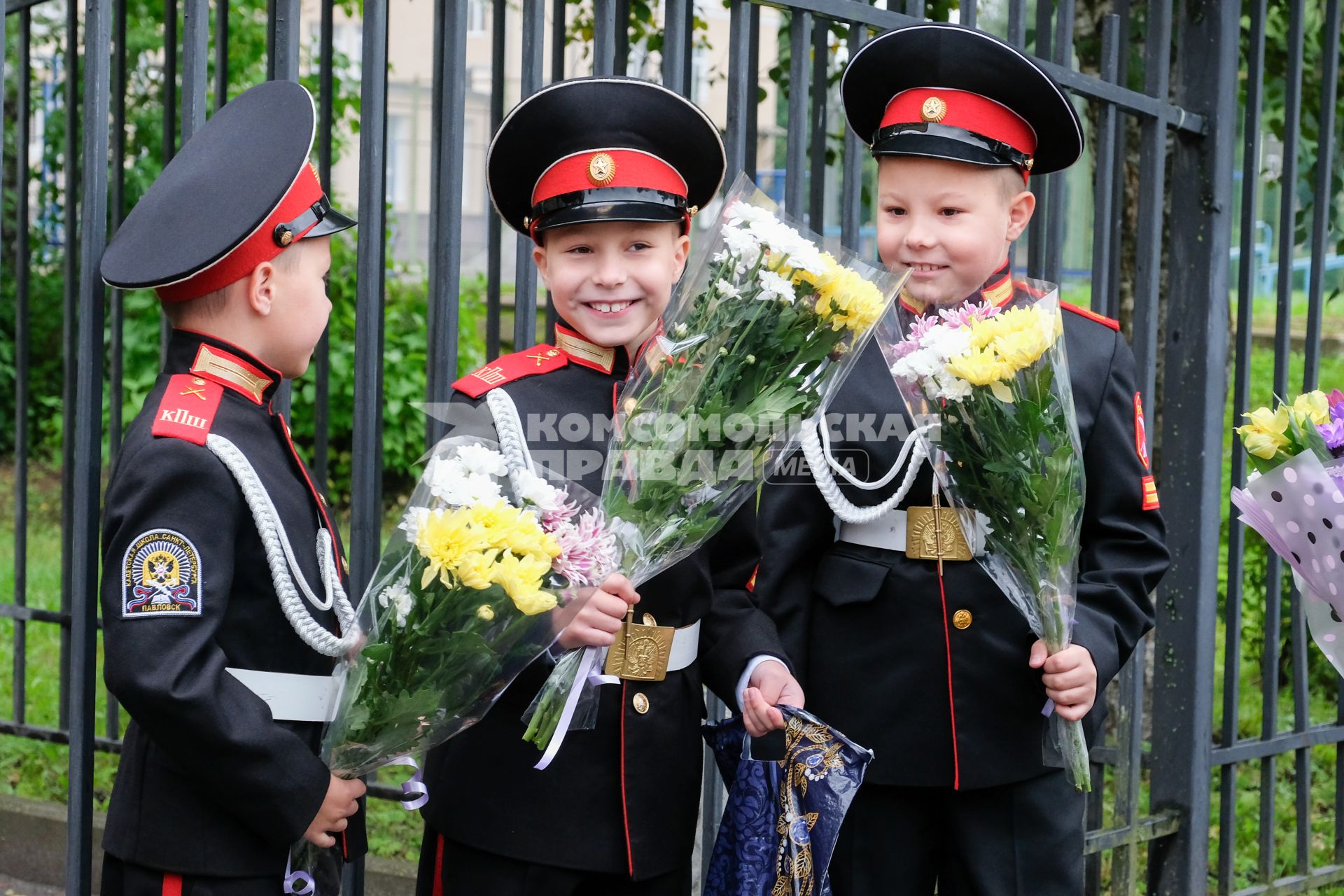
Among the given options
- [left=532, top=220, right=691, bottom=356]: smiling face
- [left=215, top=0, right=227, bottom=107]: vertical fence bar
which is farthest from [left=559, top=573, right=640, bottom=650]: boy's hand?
[left=215, top=0, right=227, bottom=107]: vertical fence bar

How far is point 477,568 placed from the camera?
74.3 inches

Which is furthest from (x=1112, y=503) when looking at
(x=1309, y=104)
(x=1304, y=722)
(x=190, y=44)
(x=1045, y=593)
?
(x=1309, y=104)

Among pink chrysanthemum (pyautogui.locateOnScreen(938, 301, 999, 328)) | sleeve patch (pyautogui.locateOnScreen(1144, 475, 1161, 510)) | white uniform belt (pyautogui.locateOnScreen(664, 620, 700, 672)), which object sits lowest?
white uniform belt (pyautogui.locateOnScreen(664, 620, 700, 672))

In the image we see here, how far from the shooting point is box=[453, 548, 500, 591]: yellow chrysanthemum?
1887mm

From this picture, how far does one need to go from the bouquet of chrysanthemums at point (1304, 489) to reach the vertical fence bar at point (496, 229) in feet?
5.44

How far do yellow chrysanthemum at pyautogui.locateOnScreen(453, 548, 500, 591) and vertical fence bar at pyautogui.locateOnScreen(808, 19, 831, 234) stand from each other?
1.51 metres

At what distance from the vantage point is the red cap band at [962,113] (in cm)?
256

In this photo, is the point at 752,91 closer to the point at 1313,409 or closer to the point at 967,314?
the point at 967,314

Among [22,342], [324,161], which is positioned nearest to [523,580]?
[324,161]

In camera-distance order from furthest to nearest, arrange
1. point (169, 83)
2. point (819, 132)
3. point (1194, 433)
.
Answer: point (169, 83), point (1194, 433), point (819, 132)

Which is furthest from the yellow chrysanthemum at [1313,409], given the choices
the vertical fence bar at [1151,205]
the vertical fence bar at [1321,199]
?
the vertical fence bar at [1321,199]

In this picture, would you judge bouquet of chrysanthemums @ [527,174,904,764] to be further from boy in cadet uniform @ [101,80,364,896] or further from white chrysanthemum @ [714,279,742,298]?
boy in cadet uniform @ [101,80,364,896]

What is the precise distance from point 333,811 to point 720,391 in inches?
32.4

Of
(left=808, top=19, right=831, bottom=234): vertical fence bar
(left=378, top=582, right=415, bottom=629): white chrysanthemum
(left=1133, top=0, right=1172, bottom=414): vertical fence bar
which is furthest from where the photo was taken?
(left=1133, top=0, right=1172, bottom=414): vertical fence bar
